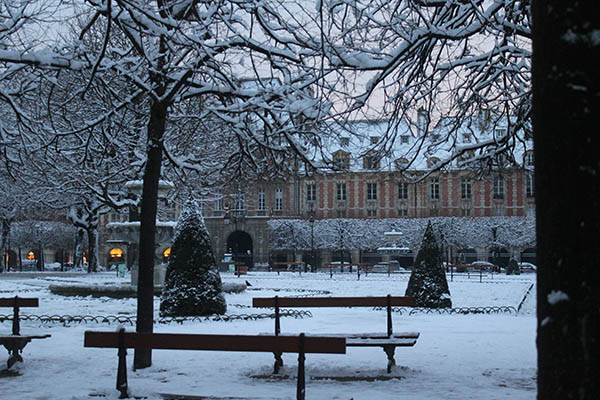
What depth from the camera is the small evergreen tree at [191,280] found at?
12.1 metres

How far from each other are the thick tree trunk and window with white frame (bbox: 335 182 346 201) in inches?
1921

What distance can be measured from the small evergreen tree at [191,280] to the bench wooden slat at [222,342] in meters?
6.36

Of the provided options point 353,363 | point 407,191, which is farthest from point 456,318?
point 407,191

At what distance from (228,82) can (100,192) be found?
1676cm

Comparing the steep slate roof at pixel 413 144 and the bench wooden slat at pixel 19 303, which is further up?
the steep slate roof at pixel 413 144

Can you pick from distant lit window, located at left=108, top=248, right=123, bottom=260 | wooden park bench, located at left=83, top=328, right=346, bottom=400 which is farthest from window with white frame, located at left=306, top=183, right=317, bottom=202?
wooden park bench, located at left=83, top=328, right=346, bottom=400

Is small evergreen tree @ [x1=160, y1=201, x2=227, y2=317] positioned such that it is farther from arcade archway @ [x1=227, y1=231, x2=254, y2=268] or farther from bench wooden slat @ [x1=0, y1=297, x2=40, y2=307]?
arcade archway @ [x1=227, y1=231, x2=254, y2=268]

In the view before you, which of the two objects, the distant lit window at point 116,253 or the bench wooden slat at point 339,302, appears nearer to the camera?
the bench wooden slat at point 339,302

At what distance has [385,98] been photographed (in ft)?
25.8

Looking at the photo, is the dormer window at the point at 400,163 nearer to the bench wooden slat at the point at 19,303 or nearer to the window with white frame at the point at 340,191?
the bench wooden slat at the point at 19,303

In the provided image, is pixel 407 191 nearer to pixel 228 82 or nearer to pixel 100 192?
pixel 100 192

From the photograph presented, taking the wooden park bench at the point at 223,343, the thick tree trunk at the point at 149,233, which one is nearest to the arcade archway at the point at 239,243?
the thick tree trunk at the point at 149,233

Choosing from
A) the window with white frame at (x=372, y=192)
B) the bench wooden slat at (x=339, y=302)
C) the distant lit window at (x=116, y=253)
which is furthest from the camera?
the distant lit window at (x=116, y=253)

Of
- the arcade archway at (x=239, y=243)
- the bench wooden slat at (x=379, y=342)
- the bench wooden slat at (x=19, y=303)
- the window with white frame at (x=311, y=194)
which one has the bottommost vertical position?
the bench wooden slat at (x=379, y=342)
